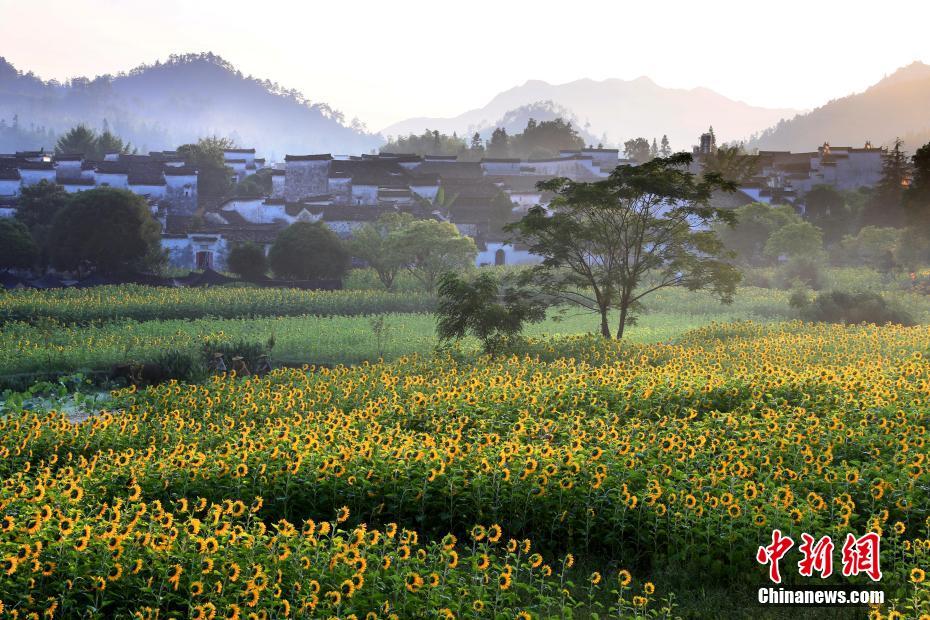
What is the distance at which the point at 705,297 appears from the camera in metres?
37.7

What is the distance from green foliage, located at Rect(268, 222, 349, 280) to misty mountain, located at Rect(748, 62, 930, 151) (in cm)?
13878

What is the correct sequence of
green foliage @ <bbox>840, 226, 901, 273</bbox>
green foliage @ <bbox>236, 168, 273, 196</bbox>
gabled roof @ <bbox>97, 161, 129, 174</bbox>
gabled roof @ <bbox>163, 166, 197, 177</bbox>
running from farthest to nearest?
1. green foliage @ <bbox>236, 168, 273, 196</bbox>
2. gabled roof @ <bbox>163, 166, 197, 177</bbox>
3. gabled roof @ <bbox>97, 161, 129, 174</bbox>
4. green foliage @ <bbox>840, 226, 901, 273</bbox>

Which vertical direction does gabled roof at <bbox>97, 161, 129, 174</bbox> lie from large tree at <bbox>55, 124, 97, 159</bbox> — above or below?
below

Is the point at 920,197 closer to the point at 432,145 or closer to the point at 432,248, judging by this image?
the point at 432,248

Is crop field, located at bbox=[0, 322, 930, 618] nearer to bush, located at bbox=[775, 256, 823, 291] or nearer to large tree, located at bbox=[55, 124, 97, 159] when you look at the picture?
bush, located at bbox=[775, 256, 823, 291]

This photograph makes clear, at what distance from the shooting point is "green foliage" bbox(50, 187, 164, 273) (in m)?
39.8

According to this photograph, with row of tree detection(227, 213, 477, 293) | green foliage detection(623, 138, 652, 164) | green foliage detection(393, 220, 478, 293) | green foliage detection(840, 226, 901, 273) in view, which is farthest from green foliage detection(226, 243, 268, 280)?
green foliage detection(623, 138, 652, 164)

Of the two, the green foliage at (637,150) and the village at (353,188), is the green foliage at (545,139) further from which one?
the village at (353,188)

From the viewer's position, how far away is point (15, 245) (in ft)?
130

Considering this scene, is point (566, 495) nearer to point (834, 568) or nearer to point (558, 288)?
point (834, 568)

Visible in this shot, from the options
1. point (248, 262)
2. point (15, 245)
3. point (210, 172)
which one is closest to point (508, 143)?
point (210, 172)

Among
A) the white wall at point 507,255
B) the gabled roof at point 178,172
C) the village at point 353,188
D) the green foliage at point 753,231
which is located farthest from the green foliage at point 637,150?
the gabled roof at point 178,172

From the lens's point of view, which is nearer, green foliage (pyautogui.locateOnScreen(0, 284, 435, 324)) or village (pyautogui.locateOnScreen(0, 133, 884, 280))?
green foliage (pyautogui.locateOnScreen(0, 284, 435, 324))

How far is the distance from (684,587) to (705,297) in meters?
31.5
